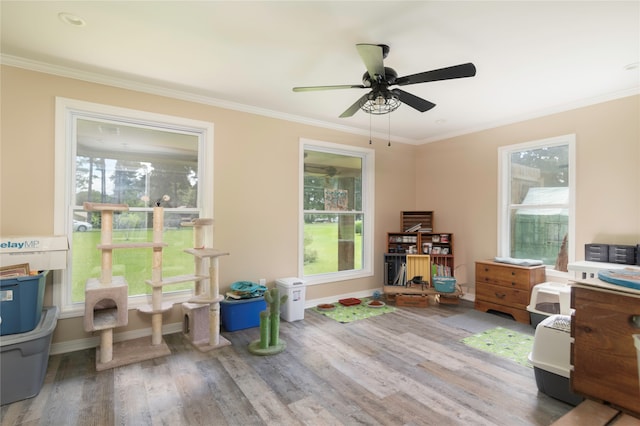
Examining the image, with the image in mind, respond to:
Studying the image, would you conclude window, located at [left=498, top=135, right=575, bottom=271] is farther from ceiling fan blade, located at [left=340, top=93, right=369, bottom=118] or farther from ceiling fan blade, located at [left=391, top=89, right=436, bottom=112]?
ceiling fan blade, located at [left=340, top=93, right=369, bottom=118]

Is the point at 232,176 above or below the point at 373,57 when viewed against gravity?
below

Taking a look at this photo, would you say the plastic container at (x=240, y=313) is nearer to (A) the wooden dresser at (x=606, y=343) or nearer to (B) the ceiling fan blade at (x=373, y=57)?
(B) the ceiling fan blade at (x=373, y=57)

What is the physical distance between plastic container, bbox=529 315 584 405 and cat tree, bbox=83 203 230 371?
8.65 feet

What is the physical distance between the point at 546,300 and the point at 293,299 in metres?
2.87

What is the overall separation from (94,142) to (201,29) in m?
1.70

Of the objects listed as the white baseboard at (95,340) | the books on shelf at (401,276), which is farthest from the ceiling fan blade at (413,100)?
the white baseboard at (95,340)

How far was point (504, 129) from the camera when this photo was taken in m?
4.27

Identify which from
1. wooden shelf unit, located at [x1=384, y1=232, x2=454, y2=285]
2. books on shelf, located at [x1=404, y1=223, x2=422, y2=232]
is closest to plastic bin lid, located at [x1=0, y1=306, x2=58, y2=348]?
wooden shelf unit, located at [x1=384, y1=232, x2=454, y2=285]

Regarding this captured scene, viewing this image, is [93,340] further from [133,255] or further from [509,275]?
[509,275]

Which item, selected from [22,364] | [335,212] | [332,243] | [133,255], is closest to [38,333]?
[22,364]

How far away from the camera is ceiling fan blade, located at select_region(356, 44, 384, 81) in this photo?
75.9 inches

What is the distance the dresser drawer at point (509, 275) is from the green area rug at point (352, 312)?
1269 millimetres

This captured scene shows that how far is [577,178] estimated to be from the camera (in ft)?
11.7

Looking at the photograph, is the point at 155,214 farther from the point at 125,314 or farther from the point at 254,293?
the point at 254,293
